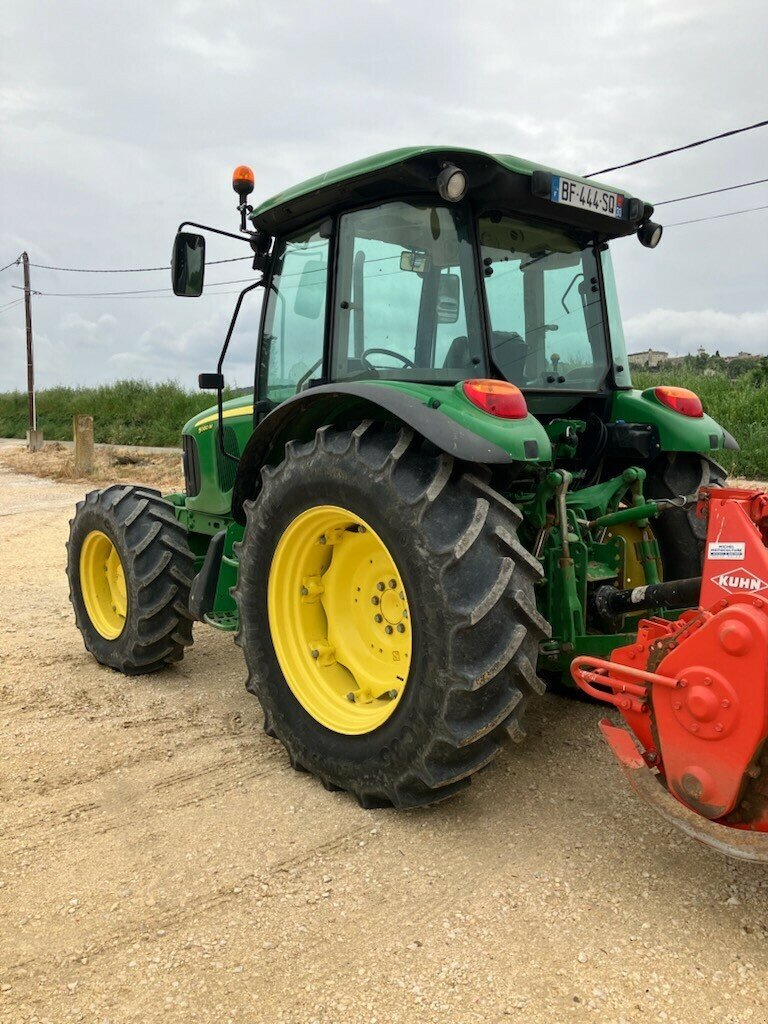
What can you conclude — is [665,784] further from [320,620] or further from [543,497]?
[320,620]

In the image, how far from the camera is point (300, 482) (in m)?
2.90

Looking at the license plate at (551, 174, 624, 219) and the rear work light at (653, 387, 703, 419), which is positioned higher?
the license plate at (551, 174, 624, 219)

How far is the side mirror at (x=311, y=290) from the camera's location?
11.3 feet

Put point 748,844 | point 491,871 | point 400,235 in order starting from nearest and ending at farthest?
point 748,844 < point 491,871 < point 400,235

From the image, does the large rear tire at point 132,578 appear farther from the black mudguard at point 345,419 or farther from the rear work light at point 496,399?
the rear work light at point 496,399

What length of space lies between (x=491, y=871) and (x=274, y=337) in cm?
253

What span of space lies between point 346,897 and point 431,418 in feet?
4.67

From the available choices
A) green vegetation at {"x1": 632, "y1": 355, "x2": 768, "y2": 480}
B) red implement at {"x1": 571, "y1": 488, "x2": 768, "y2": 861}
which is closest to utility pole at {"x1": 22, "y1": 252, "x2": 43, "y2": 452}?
green vegetation at {"x1": 632, "y1": 355, "x2": 768, "y2": 480}

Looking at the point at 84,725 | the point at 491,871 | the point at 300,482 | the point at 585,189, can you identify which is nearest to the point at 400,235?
the point at 585,189

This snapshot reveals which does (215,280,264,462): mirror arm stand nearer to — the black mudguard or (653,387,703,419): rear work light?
the black mudguard

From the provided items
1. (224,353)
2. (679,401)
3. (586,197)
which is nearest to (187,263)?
(224,353)

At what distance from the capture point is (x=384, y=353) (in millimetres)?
3166

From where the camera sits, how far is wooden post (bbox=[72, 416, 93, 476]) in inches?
601

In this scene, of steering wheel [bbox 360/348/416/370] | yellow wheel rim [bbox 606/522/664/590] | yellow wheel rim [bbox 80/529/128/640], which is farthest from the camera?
yellow wheel rim [bbox 80/529/128/640]
